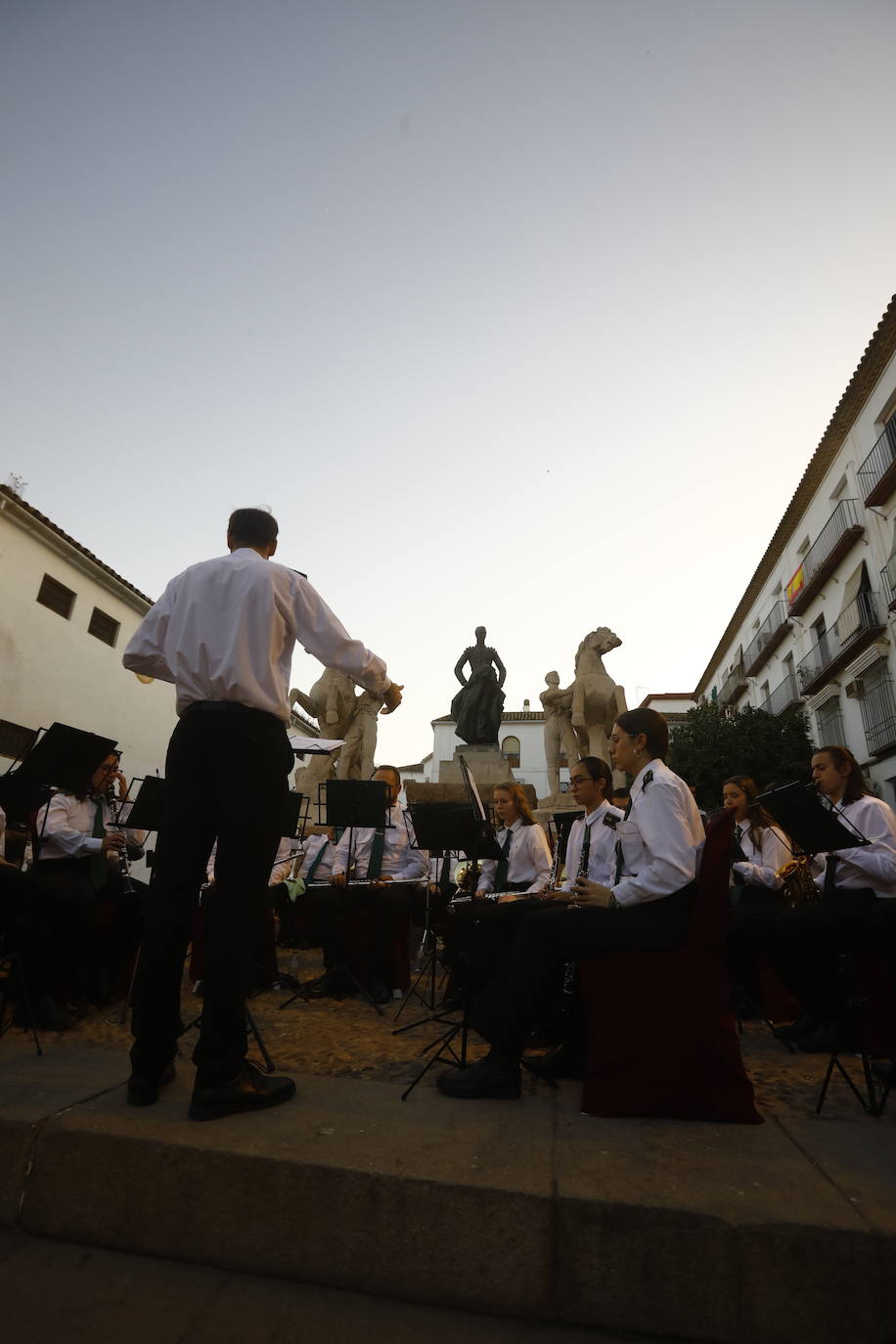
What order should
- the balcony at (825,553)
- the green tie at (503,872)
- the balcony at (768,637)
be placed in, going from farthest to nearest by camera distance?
the balcony at (768,637)
the balcony at (825,553)
the green tie at (503,872)

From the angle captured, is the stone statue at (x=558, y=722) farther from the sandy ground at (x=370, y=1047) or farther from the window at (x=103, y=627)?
the window at (x=103, y=627)

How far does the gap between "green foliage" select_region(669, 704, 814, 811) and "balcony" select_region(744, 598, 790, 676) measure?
4177 millimetres

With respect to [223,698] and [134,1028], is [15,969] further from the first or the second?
[223,698]

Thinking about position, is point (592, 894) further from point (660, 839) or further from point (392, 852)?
point (392, 852)

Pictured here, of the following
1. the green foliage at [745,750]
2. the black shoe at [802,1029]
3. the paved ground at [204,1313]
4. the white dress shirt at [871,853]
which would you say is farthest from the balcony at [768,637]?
the paved ground at [204,1313]

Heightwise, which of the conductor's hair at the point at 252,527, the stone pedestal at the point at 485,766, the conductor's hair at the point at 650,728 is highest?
the stone pedestal at the point at 485,766

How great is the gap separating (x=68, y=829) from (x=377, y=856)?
3.01 m

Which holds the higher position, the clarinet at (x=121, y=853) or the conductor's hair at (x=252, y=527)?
the conductor's hair at (x=252, y=527)

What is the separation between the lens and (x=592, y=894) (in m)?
2.89

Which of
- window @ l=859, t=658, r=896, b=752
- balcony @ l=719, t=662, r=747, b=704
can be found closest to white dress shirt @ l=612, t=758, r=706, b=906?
window @ l=859, t=658, r=896, b=752

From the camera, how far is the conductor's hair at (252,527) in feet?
10.4

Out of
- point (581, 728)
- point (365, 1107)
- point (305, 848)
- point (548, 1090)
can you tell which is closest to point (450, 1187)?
point (365, 1107)

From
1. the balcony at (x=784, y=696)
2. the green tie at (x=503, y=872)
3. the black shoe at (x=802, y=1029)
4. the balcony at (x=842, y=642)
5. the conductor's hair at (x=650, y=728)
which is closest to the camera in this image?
the conductor's hair at (x=650, y=728)

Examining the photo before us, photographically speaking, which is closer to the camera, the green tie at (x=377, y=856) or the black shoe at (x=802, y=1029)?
the black shoe at (x=802, y=1029)
